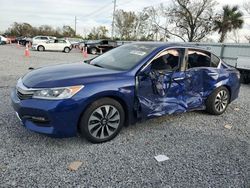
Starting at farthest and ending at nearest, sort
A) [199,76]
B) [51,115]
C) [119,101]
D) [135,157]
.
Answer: [199,76] < [119,101] < [135,157] < [51,115]

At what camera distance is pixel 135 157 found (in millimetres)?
3342

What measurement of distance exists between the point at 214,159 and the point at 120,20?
49.7m

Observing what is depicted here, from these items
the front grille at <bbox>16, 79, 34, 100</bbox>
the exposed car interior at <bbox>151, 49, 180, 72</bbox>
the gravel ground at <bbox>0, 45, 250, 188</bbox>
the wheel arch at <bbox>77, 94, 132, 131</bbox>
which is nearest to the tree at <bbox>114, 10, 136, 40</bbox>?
the exposed car interior at <bbox>151, 49, 180, 72</bbox>

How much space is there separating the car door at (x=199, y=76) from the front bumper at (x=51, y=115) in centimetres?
218

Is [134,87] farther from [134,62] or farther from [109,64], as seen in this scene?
[109,64]

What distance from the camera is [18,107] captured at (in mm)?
3379

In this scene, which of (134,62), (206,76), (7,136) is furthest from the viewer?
(206,76)

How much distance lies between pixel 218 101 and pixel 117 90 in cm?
266

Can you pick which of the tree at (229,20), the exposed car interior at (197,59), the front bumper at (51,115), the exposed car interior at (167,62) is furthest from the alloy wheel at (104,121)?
the tree at (229,20)

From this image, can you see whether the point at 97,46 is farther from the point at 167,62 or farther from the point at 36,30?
the point at 36,30

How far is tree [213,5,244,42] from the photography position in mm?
32969

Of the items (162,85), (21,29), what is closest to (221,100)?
(162,85)

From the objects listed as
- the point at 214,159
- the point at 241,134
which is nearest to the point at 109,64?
the point at 214,159

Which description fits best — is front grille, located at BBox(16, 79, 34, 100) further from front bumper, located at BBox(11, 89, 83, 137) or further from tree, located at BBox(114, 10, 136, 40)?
tree, located at BBox(114, 10, 136, 40)
